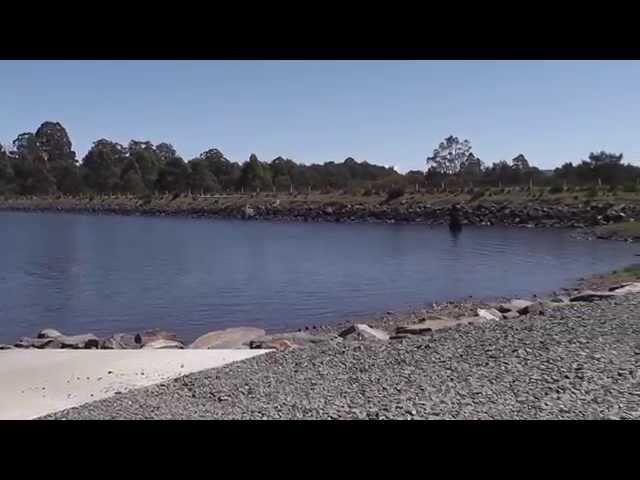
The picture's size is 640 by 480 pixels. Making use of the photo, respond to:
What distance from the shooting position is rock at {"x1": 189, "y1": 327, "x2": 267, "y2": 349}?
11.0 m

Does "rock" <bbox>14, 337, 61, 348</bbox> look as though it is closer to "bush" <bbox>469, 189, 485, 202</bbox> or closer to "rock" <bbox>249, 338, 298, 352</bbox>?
"rock" <bbox>249, 338, 298, 352</bbox>

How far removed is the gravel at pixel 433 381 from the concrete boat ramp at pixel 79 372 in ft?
1.44

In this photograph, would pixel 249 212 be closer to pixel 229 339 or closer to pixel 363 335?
pixel 229 339

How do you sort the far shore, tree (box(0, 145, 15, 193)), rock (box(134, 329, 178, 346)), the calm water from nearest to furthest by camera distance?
rock (box(134, 329, 178, 346))
the calm water
the far shore
tree (box(0, 145, 15, 193))

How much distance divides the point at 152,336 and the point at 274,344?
11.9 ft

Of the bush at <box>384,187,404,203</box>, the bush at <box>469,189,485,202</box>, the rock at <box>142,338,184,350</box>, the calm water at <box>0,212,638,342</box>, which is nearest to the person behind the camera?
the rock at <box>142,338,184,350</box>

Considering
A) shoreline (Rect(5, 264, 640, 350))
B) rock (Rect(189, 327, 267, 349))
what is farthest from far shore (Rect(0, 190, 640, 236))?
rock (Rect(189, 327, 267, 349))

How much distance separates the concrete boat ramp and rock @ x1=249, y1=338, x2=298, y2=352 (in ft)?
1.59

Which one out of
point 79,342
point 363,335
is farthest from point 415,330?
point 79,342

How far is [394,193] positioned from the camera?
2274 inches

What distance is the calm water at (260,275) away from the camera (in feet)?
51.3
